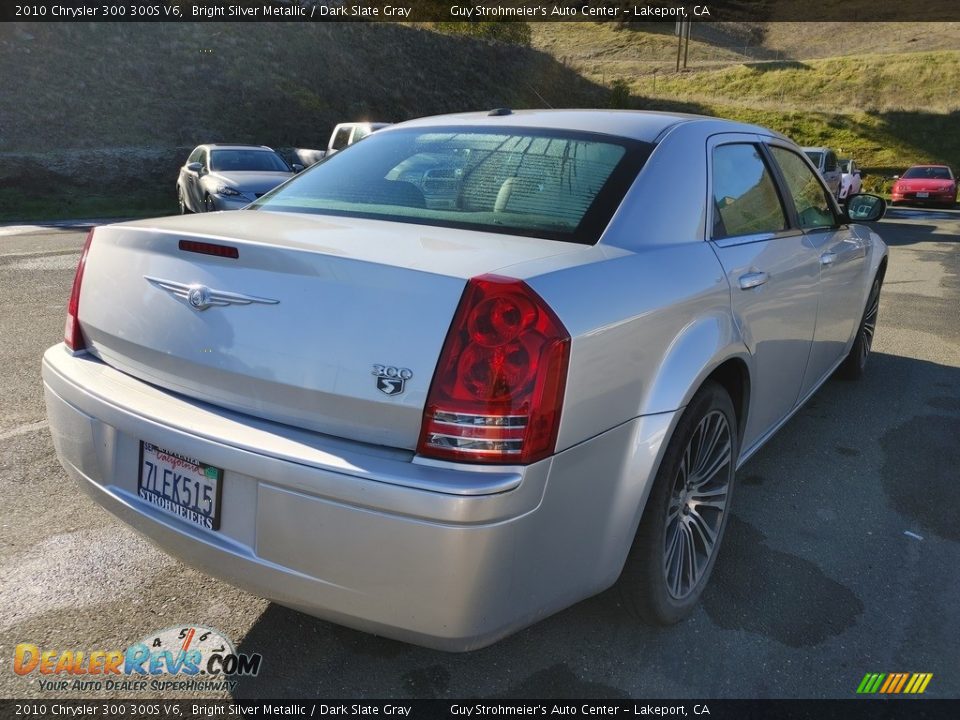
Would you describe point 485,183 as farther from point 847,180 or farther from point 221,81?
point 221,81

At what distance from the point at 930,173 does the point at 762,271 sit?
82.0 feet

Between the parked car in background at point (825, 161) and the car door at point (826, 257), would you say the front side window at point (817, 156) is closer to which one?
the parked car in background at point (825, 161)

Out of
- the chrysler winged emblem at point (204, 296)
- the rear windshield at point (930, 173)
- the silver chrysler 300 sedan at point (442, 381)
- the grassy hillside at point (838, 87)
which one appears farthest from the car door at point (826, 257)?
the grassy hillside at point (838, 87)

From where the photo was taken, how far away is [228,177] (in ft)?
40.2

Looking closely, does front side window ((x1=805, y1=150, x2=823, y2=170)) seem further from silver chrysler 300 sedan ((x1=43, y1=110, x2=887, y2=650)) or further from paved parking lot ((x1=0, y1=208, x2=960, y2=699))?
silver chrysler 300 sedan ((x1=43, y1=110, x2=887, y2=650))

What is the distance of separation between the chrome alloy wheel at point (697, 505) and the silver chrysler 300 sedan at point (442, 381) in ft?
0.04

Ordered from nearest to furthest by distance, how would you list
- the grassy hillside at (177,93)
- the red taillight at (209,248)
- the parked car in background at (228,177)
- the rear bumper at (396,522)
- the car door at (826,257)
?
the rear bumper at (396,522) < the red taillight at (209,248) < the car door at (826,257) < the parked car in background at (228,177) < the grassy hillside at (177,93)

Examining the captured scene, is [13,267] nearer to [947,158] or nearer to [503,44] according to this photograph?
[503,44]

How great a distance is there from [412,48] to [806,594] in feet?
126

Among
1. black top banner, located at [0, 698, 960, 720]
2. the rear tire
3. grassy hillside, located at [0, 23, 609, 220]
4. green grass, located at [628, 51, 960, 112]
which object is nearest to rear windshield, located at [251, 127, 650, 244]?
black top banner, located at [0, 698, 960, 720]

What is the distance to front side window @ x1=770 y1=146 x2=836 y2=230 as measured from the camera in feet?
12.5

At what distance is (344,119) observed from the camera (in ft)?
99.1

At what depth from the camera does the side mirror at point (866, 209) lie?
476cm

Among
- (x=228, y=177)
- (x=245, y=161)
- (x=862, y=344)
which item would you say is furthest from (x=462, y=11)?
(x=862, y=344)
